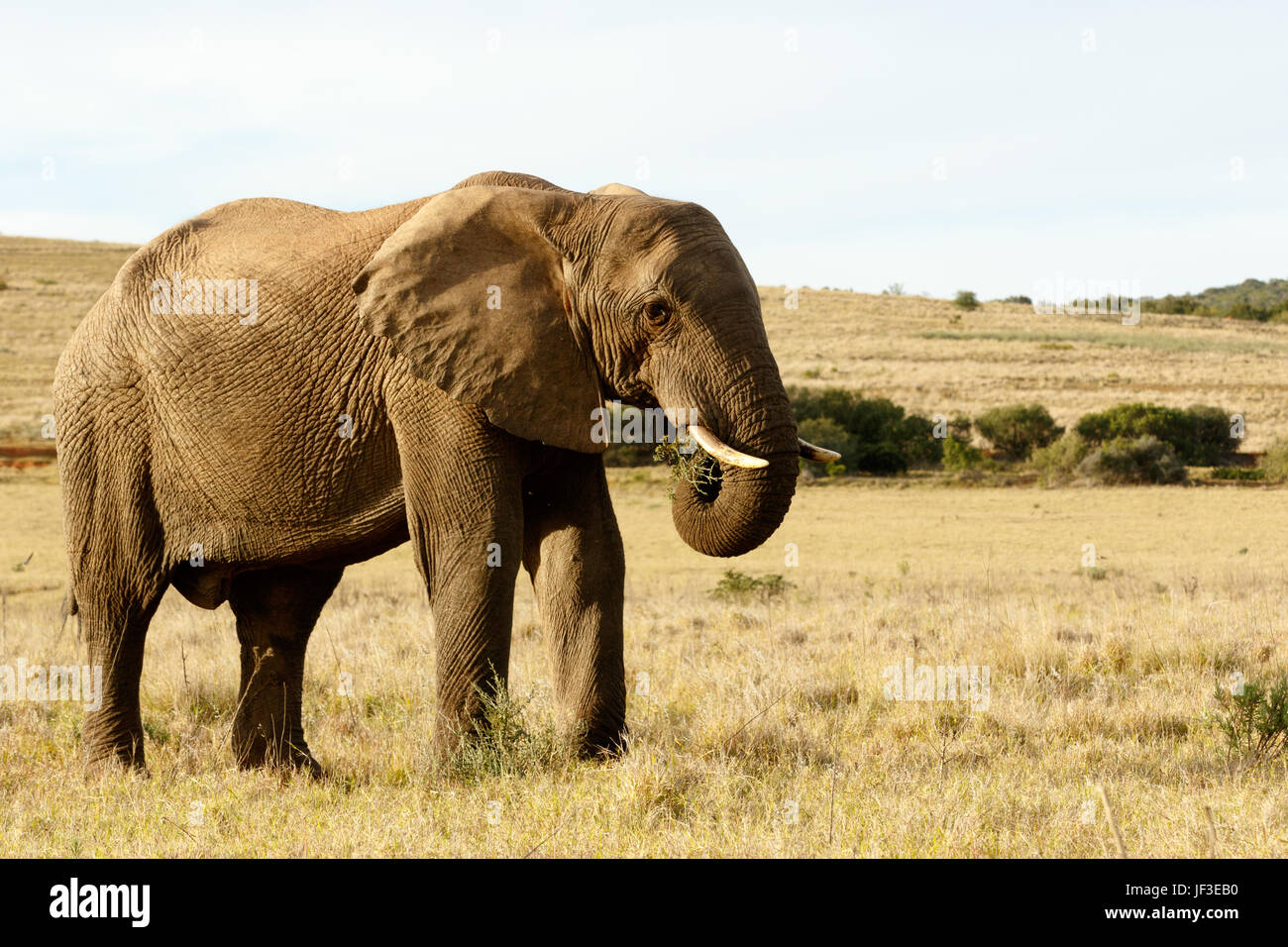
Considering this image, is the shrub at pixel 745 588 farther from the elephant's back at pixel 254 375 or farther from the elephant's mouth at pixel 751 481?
the elephant's mouth at pixel 751 481

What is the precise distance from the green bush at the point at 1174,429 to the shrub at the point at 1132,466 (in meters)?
2.68

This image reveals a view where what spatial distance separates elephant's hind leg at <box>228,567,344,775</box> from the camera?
898 cm

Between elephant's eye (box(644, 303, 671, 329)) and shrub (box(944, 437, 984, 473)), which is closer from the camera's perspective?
elephant's eye (box(644, 303, 671, 329))

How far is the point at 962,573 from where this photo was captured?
61.9 ft

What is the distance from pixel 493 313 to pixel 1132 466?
28.7 m

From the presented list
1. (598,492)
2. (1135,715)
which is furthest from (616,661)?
(1135,715)

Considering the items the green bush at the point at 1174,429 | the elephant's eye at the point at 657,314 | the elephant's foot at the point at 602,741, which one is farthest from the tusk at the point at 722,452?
the green bush at the point at 1174,429

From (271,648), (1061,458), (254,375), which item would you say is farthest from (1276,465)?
(254,375)

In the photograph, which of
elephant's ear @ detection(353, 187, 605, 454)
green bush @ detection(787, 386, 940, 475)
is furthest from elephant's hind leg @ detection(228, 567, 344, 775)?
green bush @ detection(787, 386, 940, 475)

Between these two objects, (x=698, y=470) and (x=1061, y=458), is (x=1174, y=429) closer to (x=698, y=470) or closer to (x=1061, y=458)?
(x=1061, y=458)

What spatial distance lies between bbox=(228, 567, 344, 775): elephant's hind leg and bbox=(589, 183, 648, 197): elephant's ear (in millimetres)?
2909

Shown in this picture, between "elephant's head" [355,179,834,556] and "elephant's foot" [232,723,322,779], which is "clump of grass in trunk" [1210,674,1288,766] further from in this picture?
"elephant's foot" [232,723,322,779]

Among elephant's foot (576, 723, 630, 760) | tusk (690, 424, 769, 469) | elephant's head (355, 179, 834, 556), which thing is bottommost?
elephant's foot (576, 723, 630, 760)

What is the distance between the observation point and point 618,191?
314 inches
